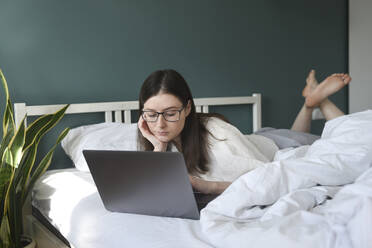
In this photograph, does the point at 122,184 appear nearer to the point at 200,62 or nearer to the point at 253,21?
the point at 200,62

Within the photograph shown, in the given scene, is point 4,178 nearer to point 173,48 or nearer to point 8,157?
point 8,157

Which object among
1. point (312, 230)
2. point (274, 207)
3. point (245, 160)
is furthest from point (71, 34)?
point (312, 230)

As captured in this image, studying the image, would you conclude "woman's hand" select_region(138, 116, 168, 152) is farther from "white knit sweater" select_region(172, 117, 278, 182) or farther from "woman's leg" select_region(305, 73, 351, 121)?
"woman's leg" select_region(305, 73, 351, 121)

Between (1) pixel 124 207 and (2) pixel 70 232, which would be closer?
(1) pixel 124 207

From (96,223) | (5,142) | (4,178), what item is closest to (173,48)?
(5,142)

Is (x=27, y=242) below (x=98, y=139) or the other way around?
below

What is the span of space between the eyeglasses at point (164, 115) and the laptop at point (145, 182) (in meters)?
0.40

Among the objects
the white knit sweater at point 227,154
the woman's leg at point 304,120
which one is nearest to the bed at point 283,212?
the white knit sweater at point 227,154

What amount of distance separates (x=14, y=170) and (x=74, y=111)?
579 millimetres

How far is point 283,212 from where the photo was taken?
85 cm

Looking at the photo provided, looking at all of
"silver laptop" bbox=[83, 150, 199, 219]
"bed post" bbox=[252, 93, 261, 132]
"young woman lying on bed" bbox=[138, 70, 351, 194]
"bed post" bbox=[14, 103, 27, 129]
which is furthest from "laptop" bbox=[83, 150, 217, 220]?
"bed post" bbox=[252, 93, 261, 132]

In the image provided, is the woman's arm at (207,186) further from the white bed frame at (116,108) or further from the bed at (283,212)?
the white bed frame at (116,108)

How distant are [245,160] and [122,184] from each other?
0.60 meters

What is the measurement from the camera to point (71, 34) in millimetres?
2037
